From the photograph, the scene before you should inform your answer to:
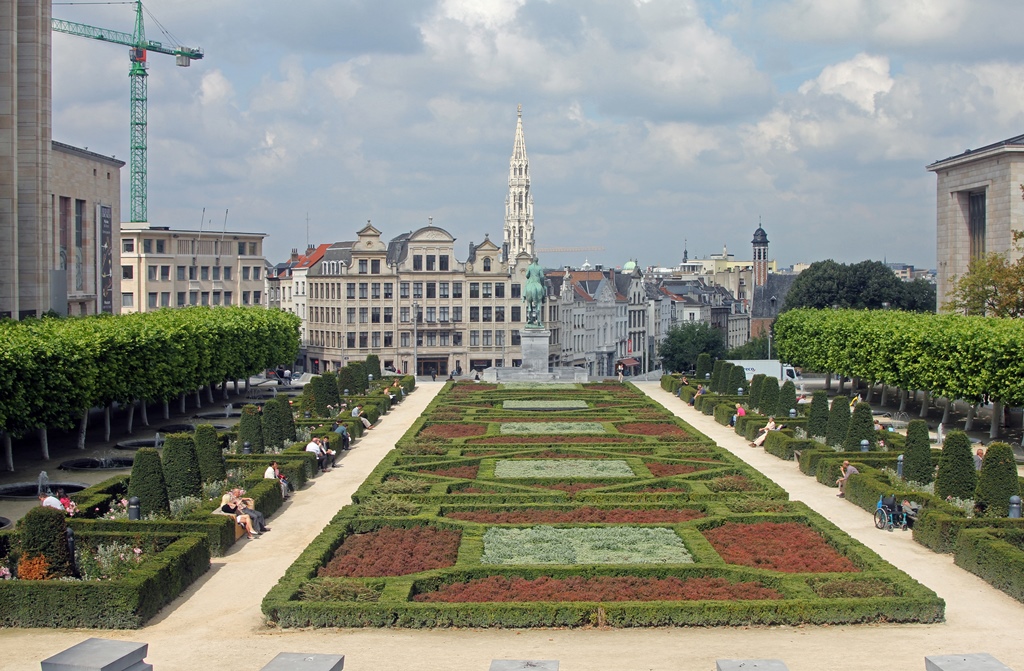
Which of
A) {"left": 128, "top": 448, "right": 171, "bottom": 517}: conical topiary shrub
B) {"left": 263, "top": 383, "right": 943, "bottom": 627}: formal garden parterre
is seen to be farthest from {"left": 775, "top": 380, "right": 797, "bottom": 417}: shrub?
{"left": 128, "top": 448, "right": 171, "bottom": 517}: conical topiary shrub

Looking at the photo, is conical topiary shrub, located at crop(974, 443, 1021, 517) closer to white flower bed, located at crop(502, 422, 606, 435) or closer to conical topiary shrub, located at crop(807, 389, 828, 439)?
conical topiary shrub, located at crop(807, 389, 828, 439)

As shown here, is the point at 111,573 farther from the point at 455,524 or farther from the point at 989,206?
the point at 989,206

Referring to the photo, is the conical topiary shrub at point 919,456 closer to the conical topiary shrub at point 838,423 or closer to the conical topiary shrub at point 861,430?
the conical topiary shrub at point 861,430

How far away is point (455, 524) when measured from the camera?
3206cm

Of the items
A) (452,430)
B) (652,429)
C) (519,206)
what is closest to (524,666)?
(452,430)

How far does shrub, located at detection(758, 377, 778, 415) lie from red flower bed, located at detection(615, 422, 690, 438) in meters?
5.85

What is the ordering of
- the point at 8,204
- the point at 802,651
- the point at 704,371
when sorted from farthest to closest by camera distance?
the point at 704,371, the point at 8,204, the point at 802,651

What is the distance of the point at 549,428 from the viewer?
55.0 meters

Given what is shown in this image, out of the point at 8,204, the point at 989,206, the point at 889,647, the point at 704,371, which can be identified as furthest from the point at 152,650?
the point at 989,206

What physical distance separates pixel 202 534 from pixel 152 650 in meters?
7.05

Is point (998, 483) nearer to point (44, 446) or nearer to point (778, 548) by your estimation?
point (778, 548)

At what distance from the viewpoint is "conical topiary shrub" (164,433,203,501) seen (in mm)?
36062

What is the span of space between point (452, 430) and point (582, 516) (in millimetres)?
21027

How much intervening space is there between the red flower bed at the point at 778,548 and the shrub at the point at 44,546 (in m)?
14.8
